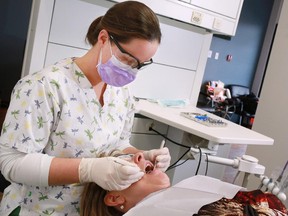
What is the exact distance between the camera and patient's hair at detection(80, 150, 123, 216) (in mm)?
1060

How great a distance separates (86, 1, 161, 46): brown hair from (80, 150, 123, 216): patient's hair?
49 centimetres

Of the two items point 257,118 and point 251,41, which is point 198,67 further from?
point 251,41

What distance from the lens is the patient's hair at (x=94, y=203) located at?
1.06 metres

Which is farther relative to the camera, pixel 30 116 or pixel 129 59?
pixel 129 59

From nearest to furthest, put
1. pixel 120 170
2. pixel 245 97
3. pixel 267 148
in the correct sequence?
1. pixel 120 170
2. pixel 267 148
3. pixel 245 97

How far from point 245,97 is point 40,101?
609cm

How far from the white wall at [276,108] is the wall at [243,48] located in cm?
403

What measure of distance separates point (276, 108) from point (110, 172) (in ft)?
6.23

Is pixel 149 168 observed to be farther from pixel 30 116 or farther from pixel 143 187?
pixel 30 116

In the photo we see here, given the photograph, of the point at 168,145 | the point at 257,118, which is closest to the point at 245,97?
the point at 257,118

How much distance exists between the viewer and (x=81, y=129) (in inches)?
42.6

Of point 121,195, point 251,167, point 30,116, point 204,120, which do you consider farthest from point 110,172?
point 204,120

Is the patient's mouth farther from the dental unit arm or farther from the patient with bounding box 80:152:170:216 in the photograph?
the dental unit arm

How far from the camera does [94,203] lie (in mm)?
1066
